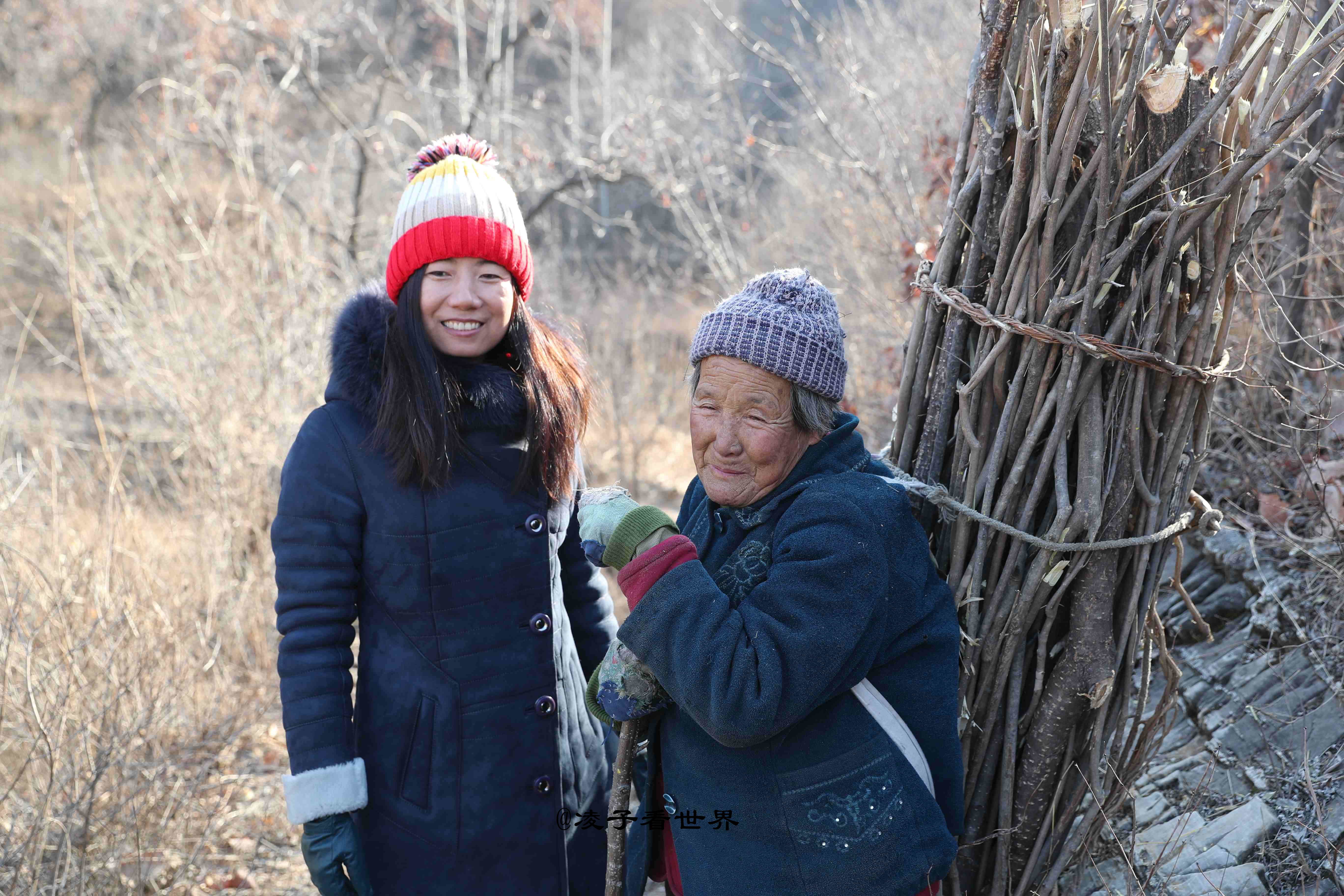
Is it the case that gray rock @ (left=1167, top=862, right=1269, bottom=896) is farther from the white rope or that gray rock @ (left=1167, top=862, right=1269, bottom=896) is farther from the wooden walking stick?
the wooden walking stick

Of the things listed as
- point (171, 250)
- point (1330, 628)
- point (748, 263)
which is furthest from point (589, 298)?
point (1330, 628)

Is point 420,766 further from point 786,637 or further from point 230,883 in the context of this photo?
point 230,883

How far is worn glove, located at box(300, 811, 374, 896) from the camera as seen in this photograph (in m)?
1.98

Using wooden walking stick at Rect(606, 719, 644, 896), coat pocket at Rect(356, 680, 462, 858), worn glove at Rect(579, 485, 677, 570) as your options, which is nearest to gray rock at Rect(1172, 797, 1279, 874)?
wooden walking stick at Rect(606, 719, 644, 896)

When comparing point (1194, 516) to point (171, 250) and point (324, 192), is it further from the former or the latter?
point (324, 192)

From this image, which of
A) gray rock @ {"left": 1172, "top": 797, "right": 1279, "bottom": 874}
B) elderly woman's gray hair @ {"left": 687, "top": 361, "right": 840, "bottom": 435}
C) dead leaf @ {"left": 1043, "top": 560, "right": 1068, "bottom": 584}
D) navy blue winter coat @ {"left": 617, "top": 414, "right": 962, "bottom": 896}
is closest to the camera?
navy blue winter coat @ {"left": 617, "top": 414, "right": 962, "bottom": 896}

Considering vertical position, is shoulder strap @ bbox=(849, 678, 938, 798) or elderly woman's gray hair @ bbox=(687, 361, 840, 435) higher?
elderly woman's gray hair @ bbox=(687, 361, 840, 435)

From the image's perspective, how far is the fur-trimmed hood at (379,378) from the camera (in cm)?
214

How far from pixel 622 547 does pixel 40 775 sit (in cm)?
276

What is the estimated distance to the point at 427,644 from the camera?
2121mm

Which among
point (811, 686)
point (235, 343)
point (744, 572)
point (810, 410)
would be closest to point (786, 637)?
point (811, 686)

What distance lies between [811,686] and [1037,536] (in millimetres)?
642

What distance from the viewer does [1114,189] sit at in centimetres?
172

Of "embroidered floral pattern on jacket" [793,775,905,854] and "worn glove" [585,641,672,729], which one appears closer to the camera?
"embroidered floral pattern on jacket" [793,775,905,854]
